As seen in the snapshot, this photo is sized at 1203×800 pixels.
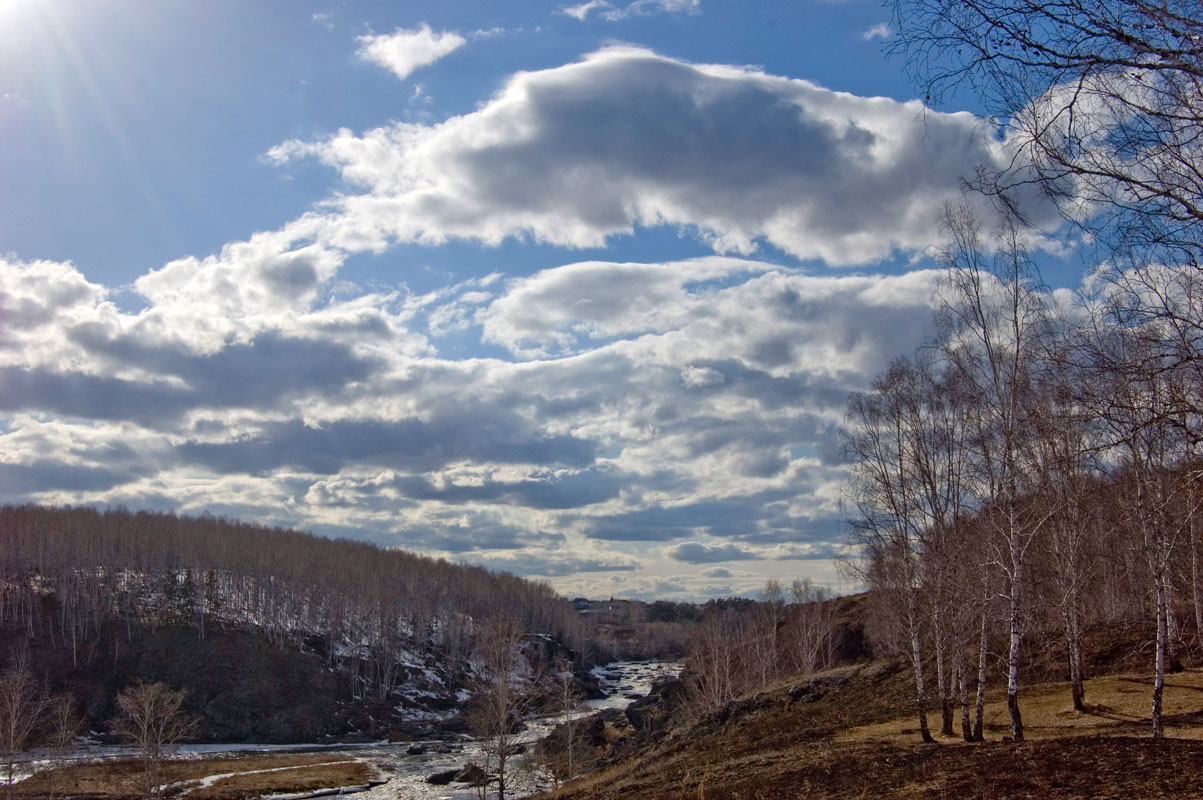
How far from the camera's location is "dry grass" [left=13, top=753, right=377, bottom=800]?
4734cm

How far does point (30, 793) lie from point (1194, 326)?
57049 millimetres

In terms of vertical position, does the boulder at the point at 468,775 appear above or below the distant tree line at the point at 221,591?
below

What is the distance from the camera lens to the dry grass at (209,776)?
47.3 m

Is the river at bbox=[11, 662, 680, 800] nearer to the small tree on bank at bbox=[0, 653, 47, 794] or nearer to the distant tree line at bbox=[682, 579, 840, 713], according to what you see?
the small tree on bank at bbox=[0, 653, 47, 794]

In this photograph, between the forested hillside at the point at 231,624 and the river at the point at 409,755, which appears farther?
the forested hillside at the point at 231,624

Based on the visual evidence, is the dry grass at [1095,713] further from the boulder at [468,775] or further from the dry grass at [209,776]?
the dry grass at [209,776]

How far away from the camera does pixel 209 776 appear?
182ft

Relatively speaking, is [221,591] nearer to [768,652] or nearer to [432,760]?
[432,760]

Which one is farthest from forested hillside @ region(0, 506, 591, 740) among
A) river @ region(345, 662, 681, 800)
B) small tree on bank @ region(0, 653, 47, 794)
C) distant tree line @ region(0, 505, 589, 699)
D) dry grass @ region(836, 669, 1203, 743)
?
dry grass @ region(836, 669, 1203, 743)

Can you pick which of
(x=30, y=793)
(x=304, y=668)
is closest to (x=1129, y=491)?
(x=30, y=793)

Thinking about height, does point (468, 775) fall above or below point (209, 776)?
above

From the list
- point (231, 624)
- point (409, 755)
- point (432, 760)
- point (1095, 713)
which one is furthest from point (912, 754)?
point (231, 624)

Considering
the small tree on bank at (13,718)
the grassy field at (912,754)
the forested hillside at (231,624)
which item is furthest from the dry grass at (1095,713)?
the forested hillside at (231,624)

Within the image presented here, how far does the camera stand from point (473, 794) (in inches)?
1895
